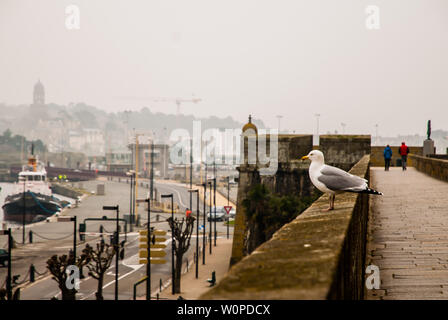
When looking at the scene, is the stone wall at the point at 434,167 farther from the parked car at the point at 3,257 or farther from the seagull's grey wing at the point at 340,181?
the parked car at the point at 3,257

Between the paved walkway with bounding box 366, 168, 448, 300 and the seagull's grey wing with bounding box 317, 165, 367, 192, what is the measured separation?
3.68ft

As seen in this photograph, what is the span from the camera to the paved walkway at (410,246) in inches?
243

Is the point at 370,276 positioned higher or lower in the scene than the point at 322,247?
lower

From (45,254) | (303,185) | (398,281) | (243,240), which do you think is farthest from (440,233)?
(45,254)

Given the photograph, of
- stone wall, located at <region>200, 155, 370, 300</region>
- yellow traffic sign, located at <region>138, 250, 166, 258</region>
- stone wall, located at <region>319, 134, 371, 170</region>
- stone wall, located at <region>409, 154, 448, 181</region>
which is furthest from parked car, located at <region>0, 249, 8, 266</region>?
stone wall, located at <region>200, 155, 370, 300</region>

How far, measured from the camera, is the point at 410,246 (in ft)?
27.3

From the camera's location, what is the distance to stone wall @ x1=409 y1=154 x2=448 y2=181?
20.7 m

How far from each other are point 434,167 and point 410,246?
15819mm

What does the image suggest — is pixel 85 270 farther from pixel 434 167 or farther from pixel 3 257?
pixel 434 167

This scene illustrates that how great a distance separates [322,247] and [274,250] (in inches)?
11.0

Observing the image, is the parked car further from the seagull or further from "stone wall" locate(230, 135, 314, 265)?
the seagull
